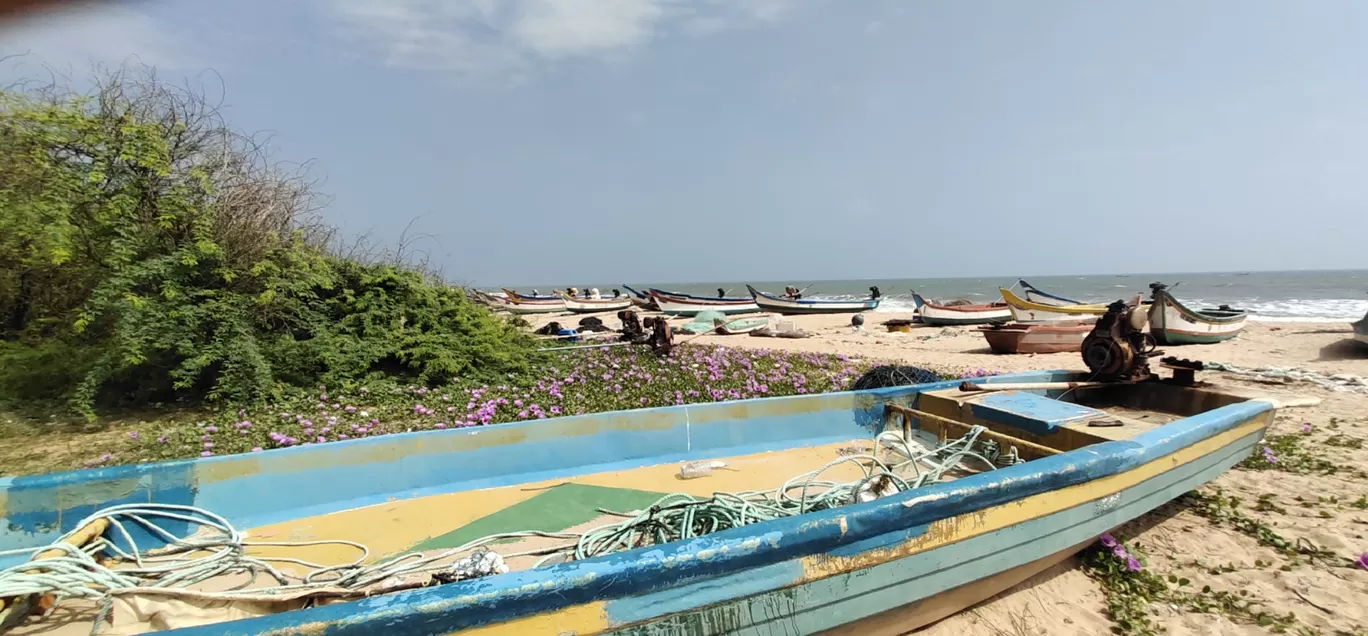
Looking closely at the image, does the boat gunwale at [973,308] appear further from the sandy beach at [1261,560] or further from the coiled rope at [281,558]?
the coiled rope at [281,558]

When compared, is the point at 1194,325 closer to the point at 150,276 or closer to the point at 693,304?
the point at 150,276

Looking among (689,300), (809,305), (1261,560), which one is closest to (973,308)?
(809,305)

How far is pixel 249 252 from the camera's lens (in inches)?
255

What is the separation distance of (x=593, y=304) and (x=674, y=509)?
31571 mm

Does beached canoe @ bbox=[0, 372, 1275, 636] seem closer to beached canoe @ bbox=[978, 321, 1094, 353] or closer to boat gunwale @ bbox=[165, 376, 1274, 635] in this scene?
boat gunwale @ bbox=[165, 376, 1274, 635]

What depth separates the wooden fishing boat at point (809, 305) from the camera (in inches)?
1238

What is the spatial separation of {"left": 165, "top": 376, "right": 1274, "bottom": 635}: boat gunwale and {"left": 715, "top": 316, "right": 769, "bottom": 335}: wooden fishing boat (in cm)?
1461

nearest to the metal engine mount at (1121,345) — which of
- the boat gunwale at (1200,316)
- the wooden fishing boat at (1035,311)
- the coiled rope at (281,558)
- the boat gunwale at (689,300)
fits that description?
the coiled rope at (281,558)

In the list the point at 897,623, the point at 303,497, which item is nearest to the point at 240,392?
the point at 303,497

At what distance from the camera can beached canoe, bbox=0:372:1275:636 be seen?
1.90m

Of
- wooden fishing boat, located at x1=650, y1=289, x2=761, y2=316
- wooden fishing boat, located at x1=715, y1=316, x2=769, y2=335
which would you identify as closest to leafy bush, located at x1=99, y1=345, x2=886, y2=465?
wooden fishing boat, located at x1=715, y1=316, x2=769, y2=335

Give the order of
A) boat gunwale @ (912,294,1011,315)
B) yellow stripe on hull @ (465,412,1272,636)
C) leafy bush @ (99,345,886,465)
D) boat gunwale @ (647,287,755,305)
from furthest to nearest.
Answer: boat gunwale @ (647,287,755,305), boat gunwale @ (912,294,1011,315), leafy bush @ (99,345,886,465), yellow stripe on hull @ (465,412,1272,636)

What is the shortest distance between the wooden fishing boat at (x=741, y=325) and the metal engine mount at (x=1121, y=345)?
12.5 m

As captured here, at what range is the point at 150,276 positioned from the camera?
5.64m
